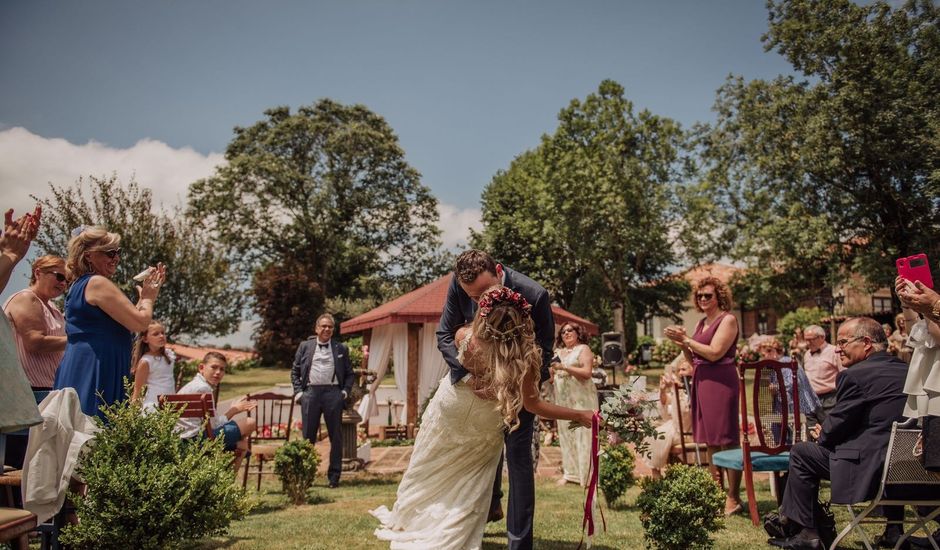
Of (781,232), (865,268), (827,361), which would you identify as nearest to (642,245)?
(781,232)

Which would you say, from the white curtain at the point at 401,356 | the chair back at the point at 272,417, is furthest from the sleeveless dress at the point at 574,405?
the white curtain at the point at 401,356

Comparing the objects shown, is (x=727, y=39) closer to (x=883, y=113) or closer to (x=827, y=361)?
(x=827, y=361)

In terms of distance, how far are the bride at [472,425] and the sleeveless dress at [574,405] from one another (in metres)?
3.76

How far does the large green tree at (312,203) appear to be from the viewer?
35.8 metres

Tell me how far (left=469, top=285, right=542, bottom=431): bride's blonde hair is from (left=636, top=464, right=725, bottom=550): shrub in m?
1.05

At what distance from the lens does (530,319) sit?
151 inches

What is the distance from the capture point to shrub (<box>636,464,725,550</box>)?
12.7ft

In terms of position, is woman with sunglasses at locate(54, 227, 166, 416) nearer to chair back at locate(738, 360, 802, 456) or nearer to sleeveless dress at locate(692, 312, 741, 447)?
sleeveless dress at locate(692, 312, 741, 447)

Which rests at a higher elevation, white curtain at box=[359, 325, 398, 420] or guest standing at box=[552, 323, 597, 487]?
white curtain at box=[359, 325, 398, 420]

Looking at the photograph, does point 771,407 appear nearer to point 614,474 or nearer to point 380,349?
point 614,474

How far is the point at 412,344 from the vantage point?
15750mm

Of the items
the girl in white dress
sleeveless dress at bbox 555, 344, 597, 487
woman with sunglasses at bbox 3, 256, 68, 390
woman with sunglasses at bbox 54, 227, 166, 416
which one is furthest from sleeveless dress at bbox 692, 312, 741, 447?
the girl in white dress

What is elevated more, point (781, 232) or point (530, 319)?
point (781, 232)

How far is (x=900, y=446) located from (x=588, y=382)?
432 cm
